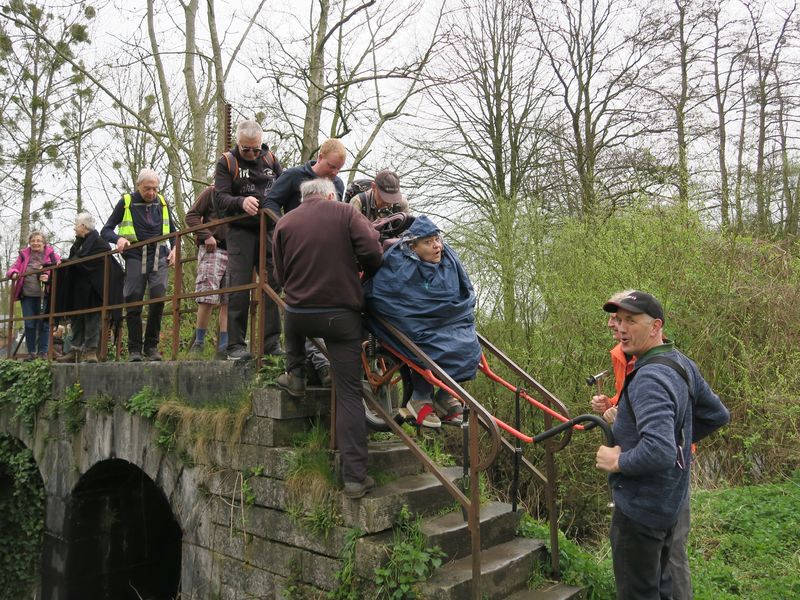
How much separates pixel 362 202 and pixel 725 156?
11.2 metres

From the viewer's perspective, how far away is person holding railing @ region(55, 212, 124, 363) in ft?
24.8

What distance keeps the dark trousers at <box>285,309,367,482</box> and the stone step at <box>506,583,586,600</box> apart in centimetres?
129

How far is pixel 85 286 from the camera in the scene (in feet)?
25.5

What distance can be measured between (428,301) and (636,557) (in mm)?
1800

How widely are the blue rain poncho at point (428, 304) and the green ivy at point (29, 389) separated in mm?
5452

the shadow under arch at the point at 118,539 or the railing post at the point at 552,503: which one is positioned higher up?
the railing post at the point at 552,503

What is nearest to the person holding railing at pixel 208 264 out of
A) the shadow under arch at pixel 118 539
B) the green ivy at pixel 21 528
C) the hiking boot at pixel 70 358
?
the shadow under arch at pixel 118 539

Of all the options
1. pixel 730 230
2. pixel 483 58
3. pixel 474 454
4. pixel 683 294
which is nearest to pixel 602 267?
pixel 683 294

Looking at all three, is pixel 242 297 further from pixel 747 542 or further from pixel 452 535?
pixel 747 542

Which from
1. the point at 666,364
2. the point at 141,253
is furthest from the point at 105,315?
the point at 666,364

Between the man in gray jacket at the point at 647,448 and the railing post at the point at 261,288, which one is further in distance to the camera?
the railing post at the point at 261,288

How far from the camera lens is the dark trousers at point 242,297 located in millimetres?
5172

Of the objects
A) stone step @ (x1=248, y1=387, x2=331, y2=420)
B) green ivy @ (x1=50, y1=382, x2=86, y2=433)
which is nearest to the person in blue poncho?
stone step @ (x1=248, y1=387, x2=331, y2=420)

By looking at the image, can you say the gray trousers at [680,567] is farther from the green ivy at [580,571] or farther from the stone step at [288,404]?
the stone step at [288,404]
